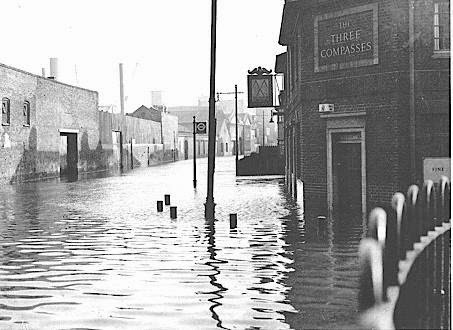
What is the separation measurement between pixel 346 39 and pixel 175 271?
28.7 feet

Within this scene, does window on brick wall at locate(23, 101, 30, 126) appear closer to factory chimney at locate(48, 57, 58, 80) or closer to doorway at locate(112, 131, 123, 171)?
doorway at locate(112, 131, 123, 171)

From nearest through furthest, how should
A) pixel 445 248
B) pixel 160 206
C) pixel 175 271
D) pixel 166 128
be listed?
pixel 445 248, pixel 175 271, pixel 160 206, pixel 166 128

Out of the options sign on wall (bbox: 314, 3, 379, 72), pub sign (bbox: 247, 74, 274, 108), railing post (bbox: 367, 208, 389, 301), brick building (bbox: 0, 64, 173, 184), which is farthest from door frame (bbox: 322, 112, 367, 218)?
brick building (bbox: 0, 64, 173, 184)

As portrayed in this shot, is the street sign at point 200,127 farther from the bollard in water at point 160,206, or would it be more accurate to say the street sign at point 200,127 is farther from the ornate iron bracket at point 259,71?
the bollard in water at point 160,206

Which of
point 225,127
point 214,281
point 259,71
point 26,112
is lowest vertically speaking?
point 214,281

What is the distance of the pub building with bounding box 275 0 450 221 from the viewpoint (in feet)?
49.6

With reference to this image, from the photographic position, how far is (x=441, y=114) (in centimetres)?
1515

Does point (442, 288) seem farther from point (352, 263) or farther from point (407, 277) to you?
point (352, 263)

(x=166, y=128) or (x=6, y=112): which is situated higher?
(x=166, y=128)

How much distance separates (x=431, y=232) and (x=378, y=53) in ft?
36.8

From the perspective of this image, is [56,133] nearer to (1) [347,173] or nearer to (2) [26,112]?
(2) [26,112]

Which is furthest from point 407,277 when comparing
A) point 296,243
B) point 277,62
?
point 277,62

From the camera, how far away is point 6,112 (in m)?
34.4

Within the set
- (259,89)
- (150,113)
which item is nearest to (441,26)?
(259,89)
